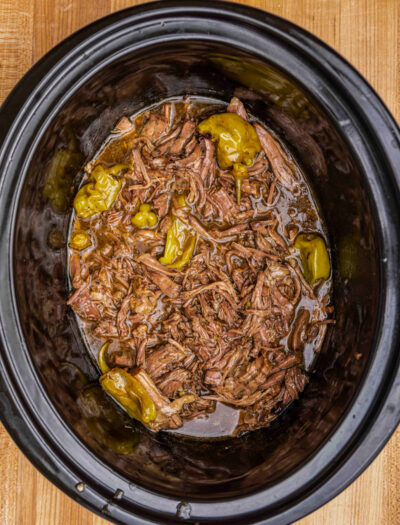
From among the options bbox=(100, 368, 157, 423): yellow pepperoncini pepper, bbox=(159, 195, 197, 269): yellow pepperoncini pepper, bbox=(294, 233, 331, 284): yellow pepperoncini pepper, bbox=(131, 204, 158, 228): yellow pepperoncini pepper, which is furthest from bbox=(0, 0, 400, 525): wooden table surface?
bbox=(159, 195, 197, 269): yellow pepperoncini pepper

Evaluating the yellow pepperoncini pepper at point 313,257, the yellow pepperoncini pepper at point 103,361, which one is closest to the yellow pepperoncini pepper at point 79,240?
the yellow pepperoncini pepper at point 103,361

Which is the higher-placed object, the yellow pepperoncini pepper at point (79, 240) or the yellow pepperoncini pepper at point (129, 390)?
the yellow pepperoncini pepper at point (79, 240)

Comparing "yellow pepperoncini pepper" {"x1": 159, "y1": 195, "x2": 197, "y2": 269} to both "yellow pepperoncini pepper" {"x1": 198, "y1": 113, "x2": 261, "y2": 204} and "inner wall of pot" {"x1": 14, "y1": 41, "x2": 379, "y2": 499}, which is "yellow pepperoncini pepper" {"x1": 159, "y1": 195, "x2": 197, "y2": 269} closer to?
"yellow pepperoncini pepper" {"x1": 198, "y1": 113, "x2": 261, "y2": 204}

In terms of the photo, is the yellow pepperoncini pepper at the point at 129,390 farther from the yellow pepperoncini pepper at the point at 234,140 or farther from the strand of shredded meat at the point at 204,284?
the yellow pepperoncini pepper at the point at 234,140

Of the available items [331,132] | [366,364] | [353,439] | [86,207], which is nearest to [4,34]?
[86,207]

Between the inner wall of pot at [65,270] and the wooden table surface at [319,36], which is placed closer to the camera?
the inner wall of pot at [65,270]

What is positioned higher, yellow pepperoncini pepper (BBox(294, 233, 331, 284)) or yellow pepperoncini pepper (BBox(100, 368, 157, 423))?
yellow pepperoncini pepper (BBox(294, 233, 331, 284))

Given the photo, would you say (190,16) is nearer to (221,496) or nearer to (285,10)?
(285,10)
